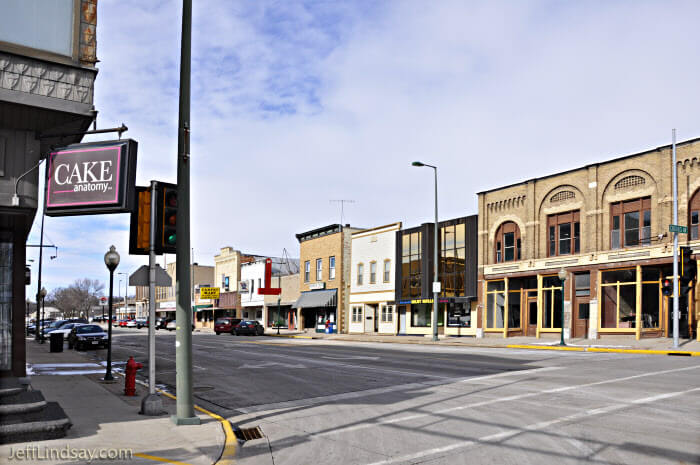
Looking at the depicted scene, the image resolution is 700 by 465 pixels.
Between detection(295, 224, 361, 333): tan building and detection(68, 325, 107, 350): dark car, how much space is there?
23.1 meters

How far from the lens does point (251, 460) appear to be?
8.08 meters

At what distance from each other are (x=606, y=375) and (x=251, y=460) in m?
11.1

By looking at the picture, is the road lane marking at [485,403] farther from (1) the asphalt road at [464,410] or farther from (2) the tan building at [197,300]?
Result: (2) the tan building at [197,300]

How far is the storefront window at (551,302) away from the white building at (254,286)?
118 ft

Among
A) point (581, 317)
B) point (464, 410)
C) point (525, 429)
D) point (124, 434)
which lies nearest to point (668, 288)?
point (581, 317)

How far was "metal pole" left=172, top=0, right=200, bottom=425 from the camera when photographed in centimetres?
965

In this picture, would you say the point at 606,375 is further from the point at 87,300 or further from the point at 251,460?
the point at 87,300

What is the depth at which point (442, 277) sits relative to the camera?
141ft

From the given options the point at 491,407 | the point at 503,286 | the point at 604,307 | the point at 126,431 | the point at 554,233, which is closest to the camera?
the point at 126,431

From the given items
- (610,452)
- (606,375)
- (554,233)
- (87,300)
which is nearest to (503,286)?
(554,233)

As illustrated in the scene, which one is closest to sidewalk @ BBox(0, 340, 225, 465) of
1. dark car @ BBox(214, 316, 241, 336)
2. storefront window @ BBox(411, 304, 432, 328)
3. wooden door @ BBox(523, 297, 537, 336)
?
wooden door @ BBox(523, 297, 537, 336)

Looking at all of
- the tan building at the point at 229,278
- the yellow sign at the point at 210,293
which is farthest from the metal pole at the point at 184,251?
the yellow sign at the point at 210,293

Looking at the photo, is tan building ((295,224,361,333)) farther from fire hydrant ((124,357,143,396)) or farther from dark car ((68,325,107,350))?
fire hydrant ((124,357,143,396))

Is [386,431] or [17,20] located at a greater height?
[17,20]
